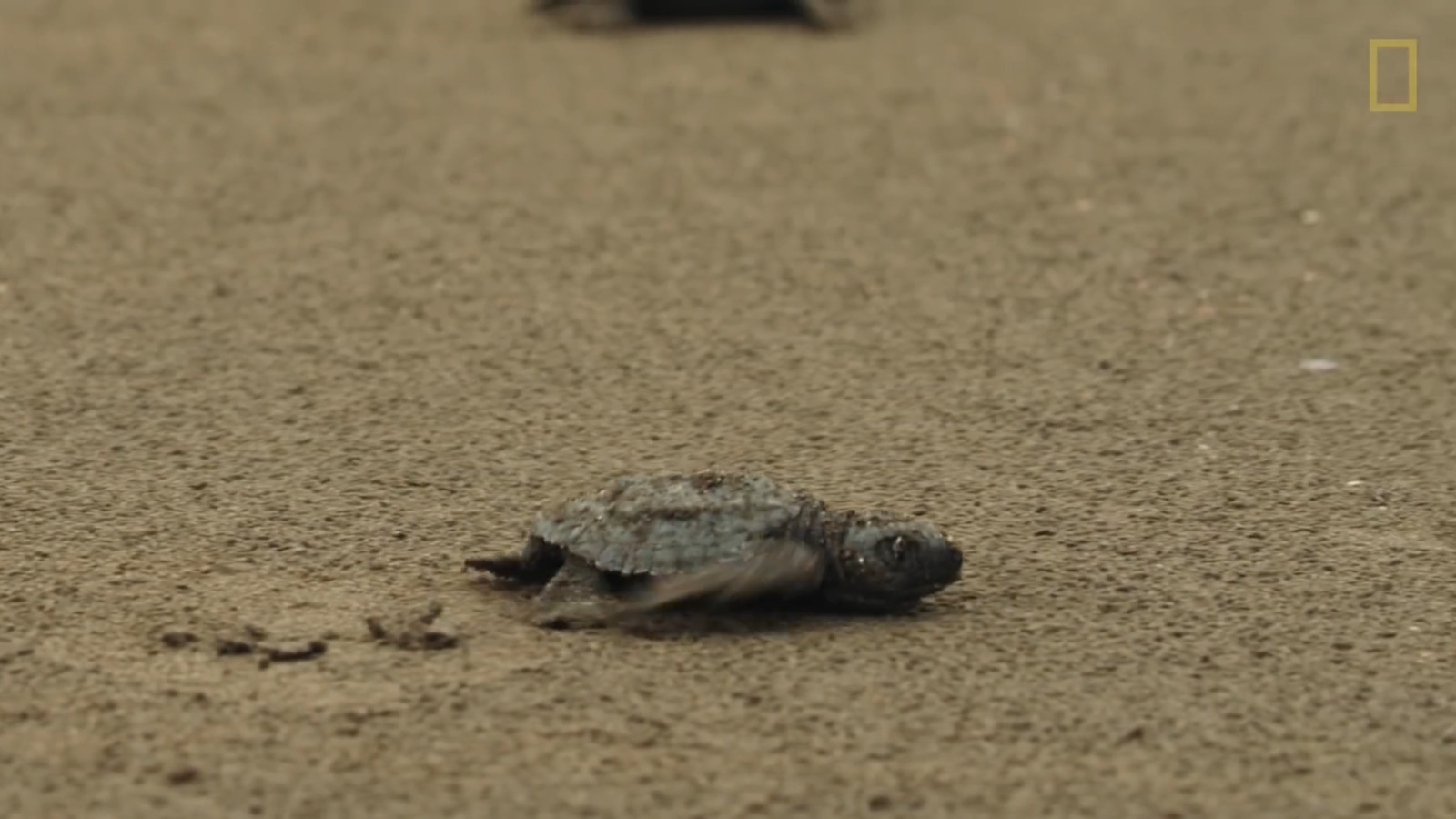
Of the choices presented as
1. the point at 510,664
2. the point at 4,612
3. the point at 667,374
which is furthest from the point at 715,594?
the point at 667,374

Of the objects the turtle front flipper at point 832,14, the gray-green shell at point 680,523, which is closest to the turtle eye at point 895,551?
the gray-green shell at point 680,523

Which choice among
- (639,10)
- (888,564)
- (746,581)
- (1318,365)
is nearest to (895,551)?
(888,564)

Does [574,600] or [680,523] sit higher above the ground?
[680,523]

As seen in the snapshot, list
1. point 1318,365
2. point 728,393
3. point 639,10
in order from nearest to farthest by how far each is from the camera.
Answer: point 728,393 → point 1318,365 → point 639,10

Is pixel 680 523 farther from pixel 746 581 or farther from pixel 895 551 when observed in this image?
pixel 895 551

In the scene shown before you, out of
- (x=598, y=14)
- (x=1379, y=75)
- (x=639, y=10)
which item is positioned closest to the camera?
(x=1379, y=75)

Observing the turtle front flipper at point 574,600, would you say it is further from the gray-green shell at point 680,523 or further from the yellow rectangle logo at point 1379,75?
the yellow rectangle logo at point 1379,75
